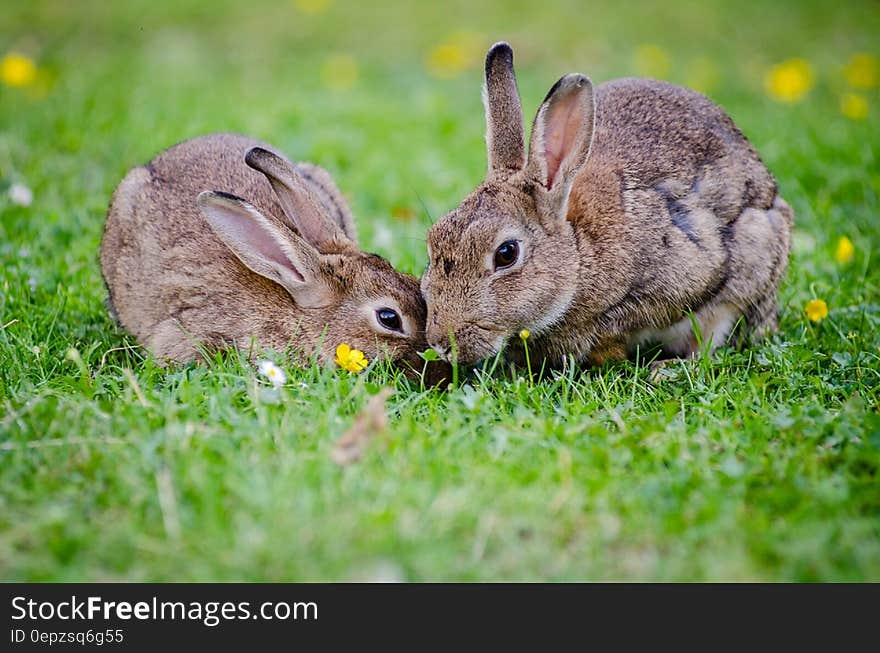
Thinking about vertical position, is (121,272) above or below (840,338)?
above

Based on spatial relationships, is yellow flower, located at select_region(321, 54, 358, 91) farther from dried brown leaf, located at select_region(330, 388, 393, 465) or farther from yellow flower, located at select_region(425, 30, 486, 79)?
dried brown leaf, located at select_region(330, 388, 393, 465)

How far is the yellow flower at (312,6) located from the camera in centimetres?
1292

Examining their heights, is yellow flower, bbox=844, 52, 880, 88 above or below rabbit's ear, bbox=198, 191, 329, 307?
above

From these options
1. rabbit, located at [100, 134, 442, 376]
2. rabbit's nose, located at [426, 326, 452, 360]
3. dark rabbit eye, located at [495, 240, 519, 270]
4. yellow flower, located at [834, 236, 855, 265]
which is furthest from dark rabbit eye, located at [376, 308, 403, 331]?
yellow flower, located at [834, 236, 855, 265]

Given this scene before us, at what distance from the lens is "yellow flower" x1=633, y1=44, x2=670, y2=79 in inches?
406

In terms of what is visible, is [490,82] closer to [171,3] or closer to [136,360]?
[136,360]

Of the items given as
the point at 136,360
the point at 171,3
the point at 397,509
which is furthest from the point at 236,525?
the point at 171,3

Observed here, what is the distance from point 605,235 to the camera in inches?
204

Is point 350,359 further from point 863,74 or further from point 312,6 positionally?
point 312,6

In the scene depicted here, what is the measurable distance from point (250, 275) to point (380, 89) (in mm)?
5312

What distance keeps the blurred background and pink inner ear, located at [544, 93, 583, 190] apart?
1.44 metres

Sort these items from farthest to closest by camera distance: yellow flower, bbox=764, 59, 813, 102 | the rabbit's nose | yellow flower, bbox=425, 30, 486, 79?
1. yellow flower, bbox=425, 30, 486, 79
2. yellow flower, bbox=764, 59, 813, 102
3. the rabbit's nose

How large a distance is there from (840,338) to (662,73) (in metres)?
5.67

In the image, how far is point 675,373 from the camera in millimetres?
5055
